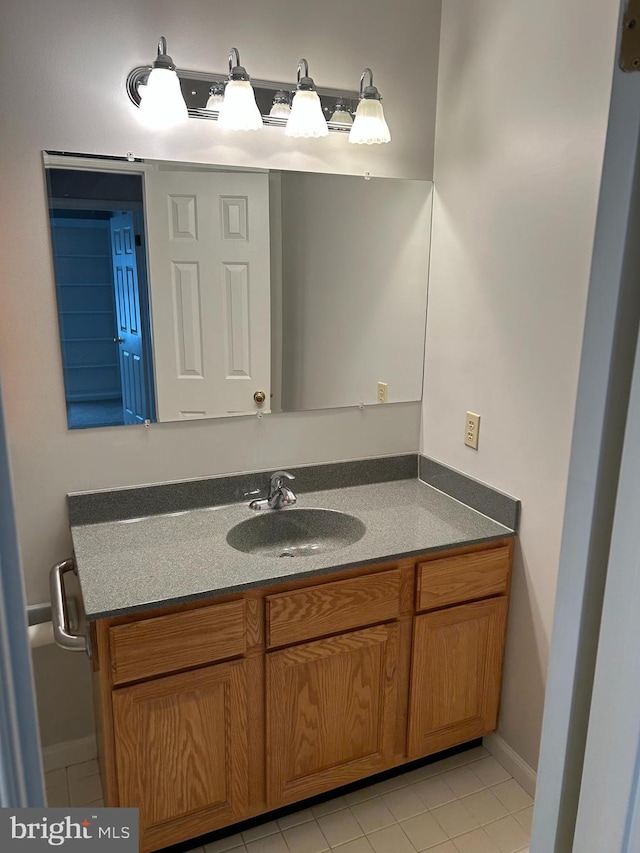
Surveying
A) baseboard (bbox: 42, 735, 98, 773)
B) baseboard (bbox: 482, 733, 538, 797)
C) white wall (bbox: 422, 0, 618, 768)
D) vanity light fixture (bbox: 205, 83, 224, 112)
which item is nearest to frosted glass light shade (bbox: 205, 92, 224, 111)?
vanity light fixture (bbox: 205, 83, 224, 112)

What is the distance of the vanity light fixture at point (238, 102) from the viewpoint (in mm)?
1769

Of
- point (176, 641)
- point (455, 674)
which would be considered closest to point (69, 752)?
point (176, 641)

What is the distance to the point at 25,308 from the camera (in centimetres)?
176

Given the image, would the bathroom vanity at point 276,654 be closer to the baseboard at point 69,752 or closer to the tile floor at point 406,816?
the tile floor at point 406,816

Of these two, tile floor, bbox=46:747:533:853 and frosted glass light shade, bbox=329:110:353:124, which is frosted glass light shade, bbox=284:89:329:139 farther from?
tile floor, bbox=46:747:533:853

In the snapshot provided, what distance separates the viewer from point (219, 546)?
5.93 ft

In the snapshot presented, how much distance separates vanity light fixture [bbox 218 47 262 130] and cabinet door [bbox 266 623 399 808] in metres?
1.50

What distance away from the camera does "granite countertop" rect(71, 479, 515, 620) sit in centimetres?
156

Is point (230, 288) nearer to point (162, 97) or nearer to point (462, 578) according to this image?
point (162, 97)

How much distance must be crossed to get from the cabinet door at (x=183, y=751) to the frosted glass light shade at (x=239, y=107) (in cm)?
151

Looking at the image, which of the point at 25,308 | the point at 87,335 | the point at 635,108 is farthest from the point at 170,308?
the point at 635,108

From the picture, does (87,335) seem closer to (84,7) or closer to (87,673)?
(84,7)

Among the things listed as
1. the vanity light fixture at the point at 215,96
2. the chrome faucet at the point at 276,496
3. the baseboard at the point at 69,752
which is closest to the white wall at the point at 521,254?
the chrome faucet at the point at 276,496

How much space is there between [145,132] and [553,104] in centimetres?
112
